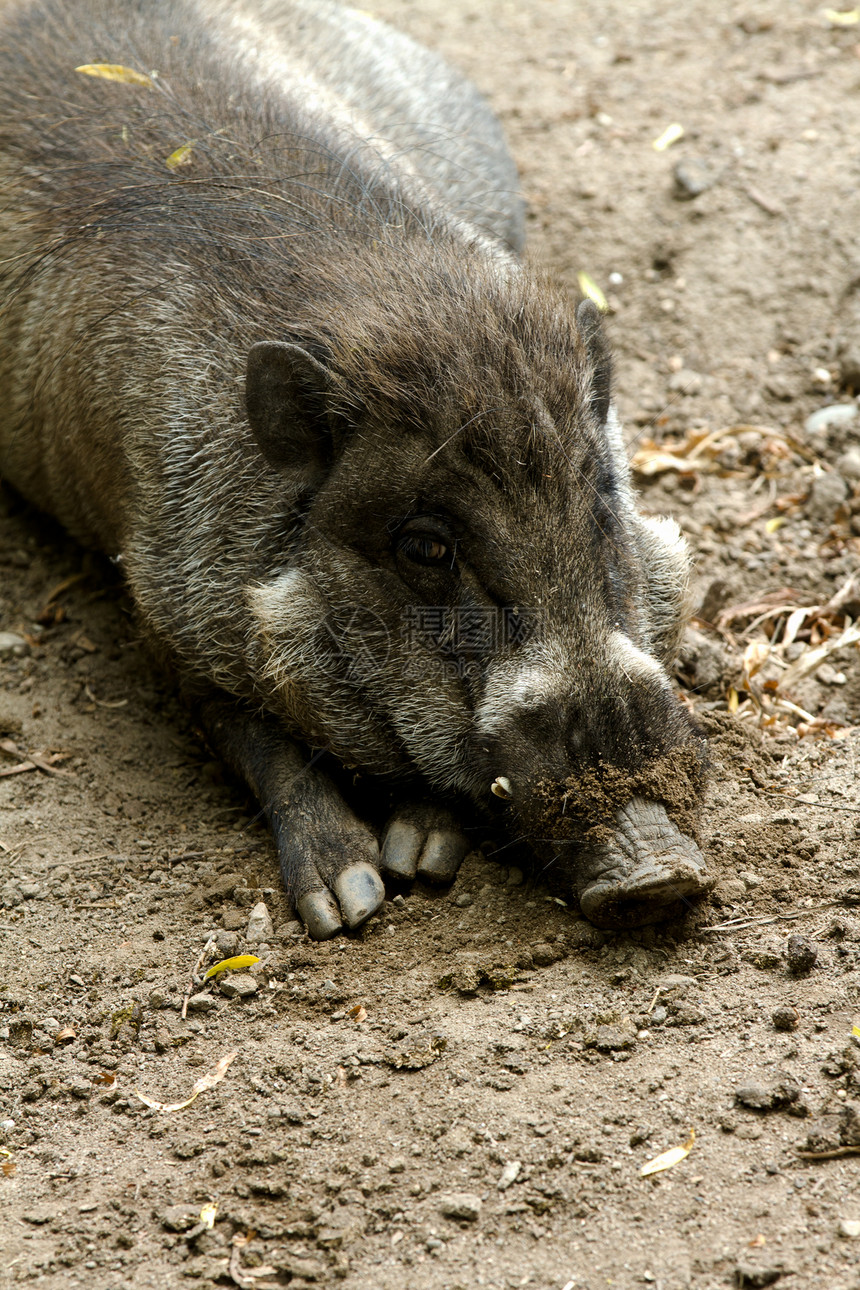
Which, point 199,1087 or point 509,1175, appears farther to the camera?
point 199,1087

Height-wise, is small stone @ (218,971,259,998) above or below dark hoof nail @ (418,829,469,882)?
below

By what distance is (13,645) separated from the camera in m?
5.09

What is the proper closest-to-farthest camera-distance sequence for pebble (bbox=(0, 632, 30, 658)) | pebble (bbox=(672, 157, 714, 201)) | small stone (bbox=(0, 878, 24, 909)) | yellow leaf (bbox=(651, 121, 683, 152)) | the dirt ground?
the dirt ground, small stone (bbox=(0, 878, 24, 909)), pebble (bbox=(0, 632, 30, 658)), pebble (bbox=(672, 157, 714, 201)), yellow leaf (bbox=(651, 121, 683, 152))

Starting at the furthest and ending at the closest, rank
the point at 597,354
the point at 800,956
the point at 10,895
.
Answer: the point at 597,354, the point at 10,895, the point at 800,956

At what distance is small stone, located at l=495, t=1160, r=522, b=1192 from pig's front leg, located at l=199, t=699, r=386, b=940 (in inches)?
40.0

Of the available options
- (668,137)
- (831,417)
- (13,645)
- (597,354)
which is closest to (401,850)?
(597,354)

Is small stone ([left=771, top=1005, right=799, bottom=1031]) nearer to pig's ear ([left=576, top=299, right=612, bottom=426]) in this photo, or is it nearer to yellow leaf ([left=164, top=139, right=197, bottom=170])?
pig's ear ([left=576, top=299, right=612, bottom=426])

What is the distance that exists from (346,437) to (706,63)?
556 centimetres

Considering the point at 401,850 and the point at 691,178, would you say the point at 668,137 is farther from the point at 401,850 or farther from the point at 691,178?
the point at 401,850

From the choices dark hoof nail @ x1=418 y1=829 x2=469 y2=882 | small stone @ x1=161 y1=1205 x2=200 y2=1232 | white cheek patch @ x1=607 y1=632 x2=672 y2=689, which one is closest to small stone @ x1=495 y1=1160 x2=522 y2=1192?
small stone @ x1=161 y1=1205 x2=200 y2=1232

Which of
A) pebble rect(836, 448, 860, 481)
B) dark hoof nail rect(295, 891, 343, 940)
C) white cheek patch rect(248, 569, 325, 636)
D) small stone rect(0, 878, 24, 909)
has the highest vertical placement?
pebble rect(836, 448, 860, 481)

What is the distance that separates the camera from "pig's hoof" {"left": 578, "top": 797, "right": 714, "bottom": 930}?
3.28m

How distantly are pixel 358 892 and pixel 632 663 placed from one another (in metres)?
1.07

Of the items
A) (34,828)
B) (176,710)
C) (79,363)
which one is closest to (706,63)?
(79,363)
